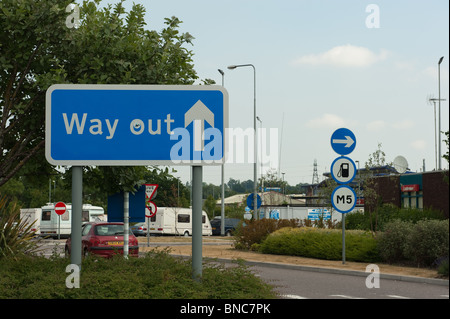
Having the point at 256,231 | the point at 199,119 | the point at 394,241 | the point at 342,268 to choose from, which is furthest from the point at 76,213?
the point at 256,231

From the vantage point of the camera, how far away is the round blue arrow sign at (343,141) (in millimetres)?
16609

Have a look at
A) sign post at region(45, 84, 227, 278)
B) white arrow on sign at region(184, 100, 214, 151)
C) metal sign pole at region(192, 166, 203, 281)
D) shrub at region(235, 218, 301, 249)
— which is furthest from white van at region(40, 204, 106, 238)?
white arrow on sign at region(184, 100, 214, 151)

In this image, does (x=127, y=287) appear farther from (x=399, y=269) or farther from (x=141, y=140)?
(x=399, y=269)

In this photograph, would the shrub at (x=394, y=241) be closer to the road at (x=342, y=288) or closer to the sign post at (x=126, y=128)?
the road at (x=342, y=288)

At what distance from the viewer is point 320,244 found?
1938cm

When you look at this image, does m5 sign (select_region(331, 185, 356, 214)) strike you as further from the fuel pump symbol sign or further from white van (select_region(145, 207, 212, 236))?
white van (select_region(145, 207, 212, 236))

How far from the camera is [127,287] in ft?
21.0

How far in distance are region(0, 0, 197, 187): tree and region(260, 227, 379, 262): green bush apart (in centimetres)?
933

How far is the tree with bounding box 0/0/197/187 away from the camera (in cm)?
1012

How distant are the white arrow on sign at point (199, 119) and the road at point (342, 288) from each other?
3726 mm

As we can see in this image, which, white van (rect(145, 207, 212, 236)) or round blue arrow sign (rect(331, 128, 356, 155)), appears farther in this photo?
white van (rect(145, 207, 212, 236))

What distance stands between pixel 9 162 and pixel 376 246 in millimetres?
11110

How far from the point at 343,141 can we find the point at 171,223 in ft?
118

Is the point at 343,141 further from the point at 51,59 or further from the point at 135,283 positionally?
the point at 135,283
